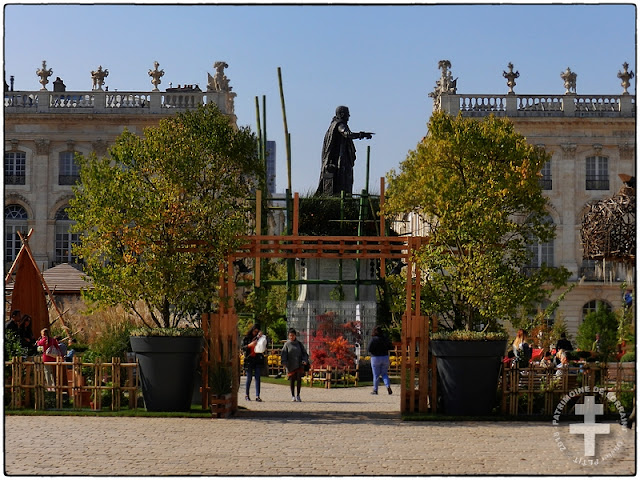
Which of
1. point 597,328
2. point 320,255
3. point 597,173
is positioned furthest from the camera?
point 597,173

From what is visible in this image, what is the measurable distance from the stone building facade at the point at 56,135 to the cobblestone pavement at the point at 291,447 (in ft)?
112

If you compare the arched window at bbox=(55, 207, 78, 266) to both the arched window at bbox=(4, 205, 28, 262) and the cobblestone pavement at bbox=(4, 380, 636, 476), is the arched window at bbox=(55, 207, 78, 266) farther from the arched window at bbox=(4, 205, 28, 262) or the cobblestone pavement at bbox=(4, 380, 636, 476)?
the cobblestone pavement at bbox=(4, 380, 636, 476)

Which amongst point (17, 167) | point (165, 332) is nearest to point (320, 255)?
point (165, 332)

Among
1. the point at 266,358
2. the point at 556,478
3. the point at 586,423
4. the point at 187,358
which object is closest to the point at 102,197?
the point at 187,358

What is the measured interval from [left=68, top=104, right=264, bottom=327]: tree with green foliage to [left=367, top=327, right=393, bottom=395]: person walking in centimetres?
406

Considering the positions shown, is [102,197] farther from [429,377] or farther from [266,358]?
[266,358]

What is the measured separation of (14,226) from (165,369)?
35.2 metres

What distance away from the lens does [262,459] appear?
10.7 metres

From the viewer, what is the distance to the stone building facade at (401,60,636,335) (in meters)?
47.9

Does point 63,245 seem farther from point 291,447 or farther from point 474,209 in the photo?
point 291,447

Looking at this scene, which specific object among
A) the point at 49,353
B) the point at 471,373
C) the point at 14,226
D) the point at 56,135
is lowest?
the point at 471,373

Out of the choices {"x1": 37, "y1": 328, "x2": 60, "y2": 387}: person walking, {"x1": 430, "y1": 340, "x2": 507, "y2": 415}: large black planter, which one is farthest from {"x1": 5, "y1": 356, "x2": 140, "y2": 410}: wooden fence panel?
{"x1": 430, "y1": 340, "x2": 507, "y2": 415}: large black planter

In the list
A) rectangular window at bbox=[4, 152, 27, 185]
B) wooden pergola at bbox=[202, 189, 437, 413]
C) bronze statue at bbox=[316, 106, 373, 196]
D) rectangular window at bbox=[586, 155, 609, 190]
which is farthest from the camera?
rectangular window at bbox=[4, 152, 27, 185]

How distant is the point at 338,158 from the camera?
2297 cm
